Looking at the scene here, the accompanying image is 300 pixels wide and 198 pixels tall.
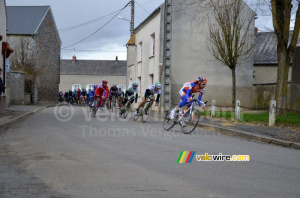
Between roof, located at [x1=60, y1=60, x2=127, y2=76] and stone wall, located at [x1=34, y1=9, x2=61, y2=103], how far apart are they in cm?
2615

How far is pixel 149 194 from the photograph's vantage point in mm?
4391

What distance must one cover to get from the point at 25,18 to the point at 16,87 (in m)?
13.4

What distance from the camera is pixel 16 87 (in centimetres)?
2755

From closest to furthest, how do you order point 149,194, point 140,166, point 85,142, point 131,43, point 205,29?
1. point 149,194
2. point 140,166
3. point 85,142
4. point 205,29
5. point 131,43

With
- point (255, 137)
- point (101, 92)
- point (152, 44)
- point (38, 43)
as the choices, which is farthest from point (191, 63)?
point (38, 43)

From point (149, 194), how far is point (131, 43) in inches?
1095

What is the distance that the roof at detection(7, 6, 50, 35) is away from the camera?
3612 centimetres

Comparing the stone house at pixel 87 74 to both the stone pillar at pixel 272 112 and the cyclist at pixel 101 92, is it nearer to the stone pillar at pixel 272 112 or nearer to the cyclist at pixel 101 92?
the cyclist at pixel 101 92

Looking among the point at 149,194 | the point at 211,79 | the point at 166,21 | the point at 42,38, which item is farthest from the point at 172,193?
the point at 42,38

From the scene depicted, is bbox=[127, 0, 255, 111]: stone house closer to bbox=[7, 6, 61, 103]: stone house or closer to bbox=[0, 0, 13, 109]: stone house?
bbox=[0, 0, 13, 109]: stone house

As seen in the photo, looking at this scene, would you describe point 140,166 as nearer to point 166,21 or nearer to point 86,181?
point 86,181

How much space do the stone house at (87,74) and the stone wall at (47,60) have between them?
2538 centimetres

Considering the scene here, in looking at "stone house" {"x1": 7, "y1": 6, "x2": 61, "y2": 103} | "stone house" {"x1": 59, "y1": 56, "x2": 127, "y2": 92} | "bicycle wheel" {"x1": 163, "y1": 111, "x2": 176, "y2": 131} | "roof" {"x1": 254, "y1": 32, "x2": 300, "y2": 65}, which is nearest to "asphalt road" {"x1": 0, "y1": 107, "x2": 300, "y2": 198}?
"bicycle wheel" {"x1": 163, "y1": 111, "x2": 176, "y2": 131}

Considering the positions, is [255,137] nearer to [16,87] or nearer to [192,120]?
[192,120]
